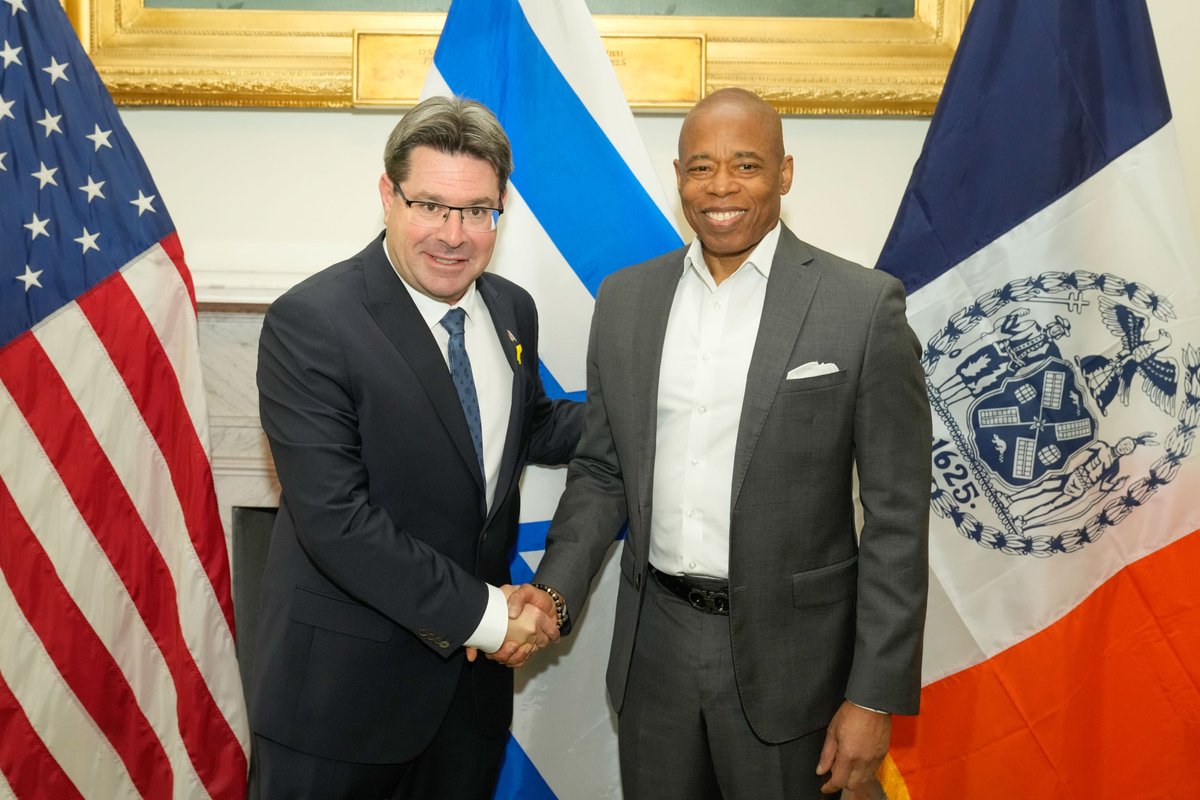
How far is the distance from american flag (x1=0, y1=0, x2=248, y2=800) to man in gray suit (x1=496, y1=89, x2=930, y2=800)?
0.94 meters

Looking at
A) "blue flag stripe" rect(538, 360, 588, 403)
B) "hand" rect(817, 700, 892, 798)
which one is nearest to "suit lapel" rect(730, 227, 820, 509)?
"hand" rect(817, 700, 892, 798)

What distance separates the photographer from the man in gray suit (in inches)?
62.8

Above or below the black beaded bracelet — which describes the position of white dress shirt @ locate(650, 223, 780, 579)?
above

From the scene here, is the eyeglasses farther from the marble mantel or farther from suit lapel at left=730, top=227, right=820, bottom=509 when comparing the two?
the marble mantel

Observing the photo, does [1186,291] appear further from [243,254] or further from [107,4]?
[107,4]

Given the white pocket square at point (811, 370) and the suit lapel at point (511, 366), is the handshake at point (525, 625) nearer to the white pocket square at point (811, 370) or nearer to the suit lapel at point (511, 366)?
the suit lapel at point (511, 366)

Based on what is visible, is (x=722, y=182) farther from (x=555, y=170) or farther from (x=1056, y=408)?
(x=1056, y=408)

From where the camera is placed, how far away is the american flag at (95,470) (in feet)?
6.43

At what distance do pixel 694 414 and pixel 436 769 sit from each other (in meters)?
0.88

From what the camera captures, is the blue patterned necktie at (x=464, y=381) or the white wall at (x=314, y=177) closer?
the blue patterned necktie at (x=464, y=381)

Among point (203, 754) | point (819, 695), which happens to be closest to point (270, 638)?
point (203, 754)

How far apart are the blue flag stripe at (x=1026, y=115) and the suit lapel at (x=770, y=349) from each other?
1.73 feet

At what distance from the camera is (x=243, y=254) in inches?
99.5

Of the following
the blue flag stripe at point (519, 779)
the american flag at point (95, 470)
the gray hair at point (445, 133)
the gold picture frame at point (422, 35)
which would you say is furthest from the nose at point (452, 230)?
the blue flag stripe at point (519, 779)
